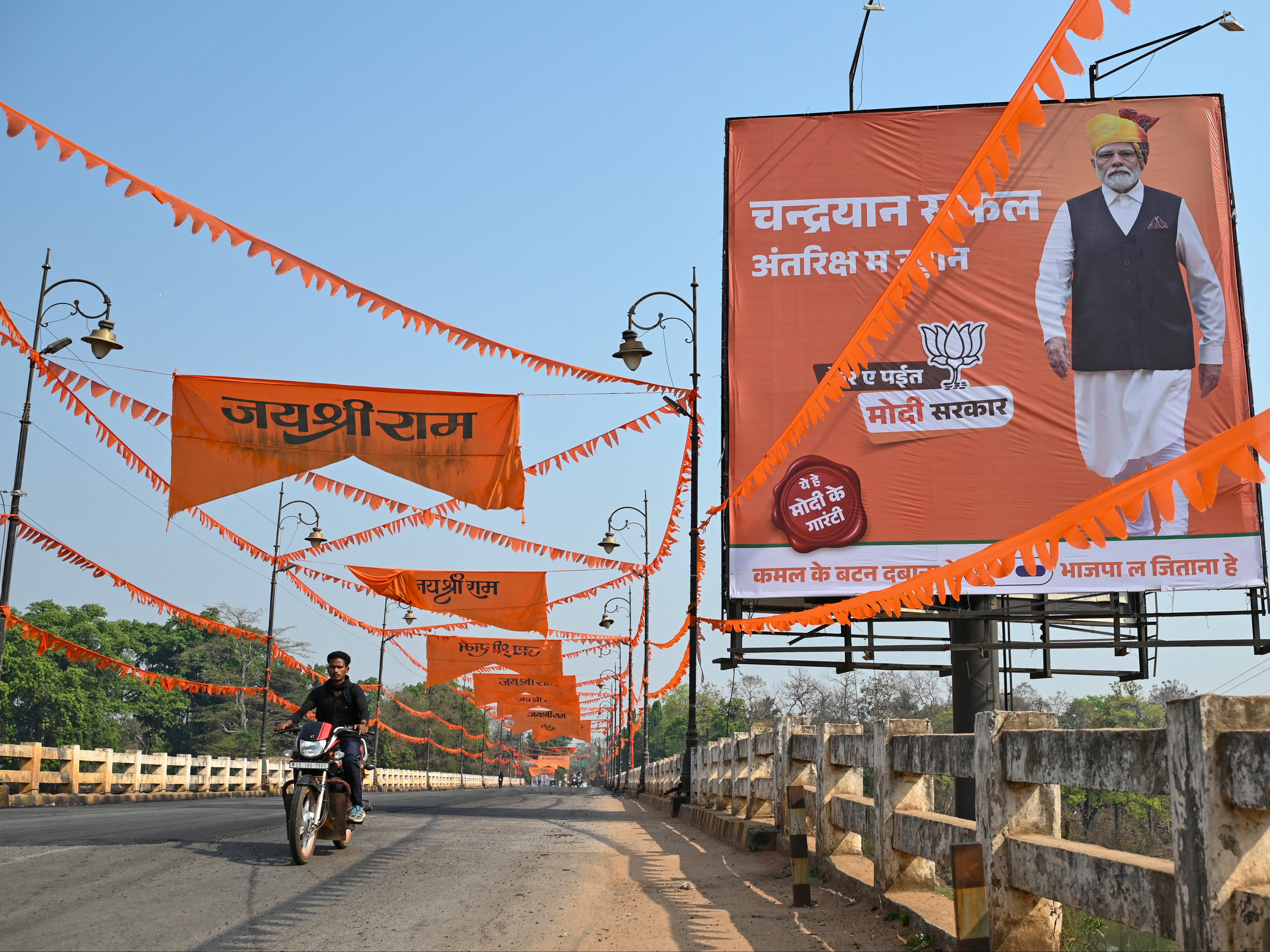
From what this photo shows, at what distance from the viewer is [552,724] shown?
64.7m

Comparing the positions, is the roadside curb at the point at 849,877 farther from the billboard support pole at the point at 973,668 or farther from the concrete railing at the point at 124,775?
the concrete railing at the point at 124,775

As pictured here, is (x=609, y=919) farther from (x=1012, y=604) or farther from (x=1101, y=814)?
(x=1101, y=814)

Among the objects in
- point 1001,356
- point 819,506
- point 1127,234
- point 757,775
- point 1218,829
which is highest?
point 1127,234

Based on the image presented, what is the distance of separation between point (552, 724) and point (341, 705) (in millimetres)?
56213

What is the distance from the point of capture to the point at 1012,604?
16203 millimetres

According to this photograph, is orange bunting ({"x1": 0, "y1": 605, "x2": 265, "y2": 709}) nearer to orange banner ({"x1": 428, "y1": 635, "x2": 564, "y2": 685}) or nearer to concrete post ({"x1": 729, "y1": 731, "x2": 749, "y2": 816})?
orange banner ({"x1": 428, "y1": 635, "x2": 564, "y2": 685})

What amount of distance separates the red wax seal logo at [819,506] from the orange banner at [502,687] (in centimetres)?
2809

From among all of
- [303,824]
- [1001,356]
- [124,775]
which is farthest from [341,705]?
[124,775]

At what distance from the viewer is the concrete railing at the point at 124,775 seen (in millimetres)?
18734

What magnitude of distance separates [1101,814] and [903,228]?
249 ft

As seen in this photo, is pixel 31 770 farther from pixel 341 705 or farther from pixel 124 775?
pixel 341 705

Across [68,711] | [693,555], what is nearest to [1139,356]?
[693,555]

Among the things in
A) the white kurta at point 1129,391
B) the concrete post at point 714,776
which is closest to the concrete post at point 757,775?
the concrete post at point 714,776

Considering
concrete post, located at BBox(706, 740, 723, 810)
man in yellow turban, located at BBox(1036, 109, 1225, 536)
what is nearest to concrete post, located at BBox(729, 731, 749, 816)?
concrete post, located at BBox(706, 740, 723, 810)
